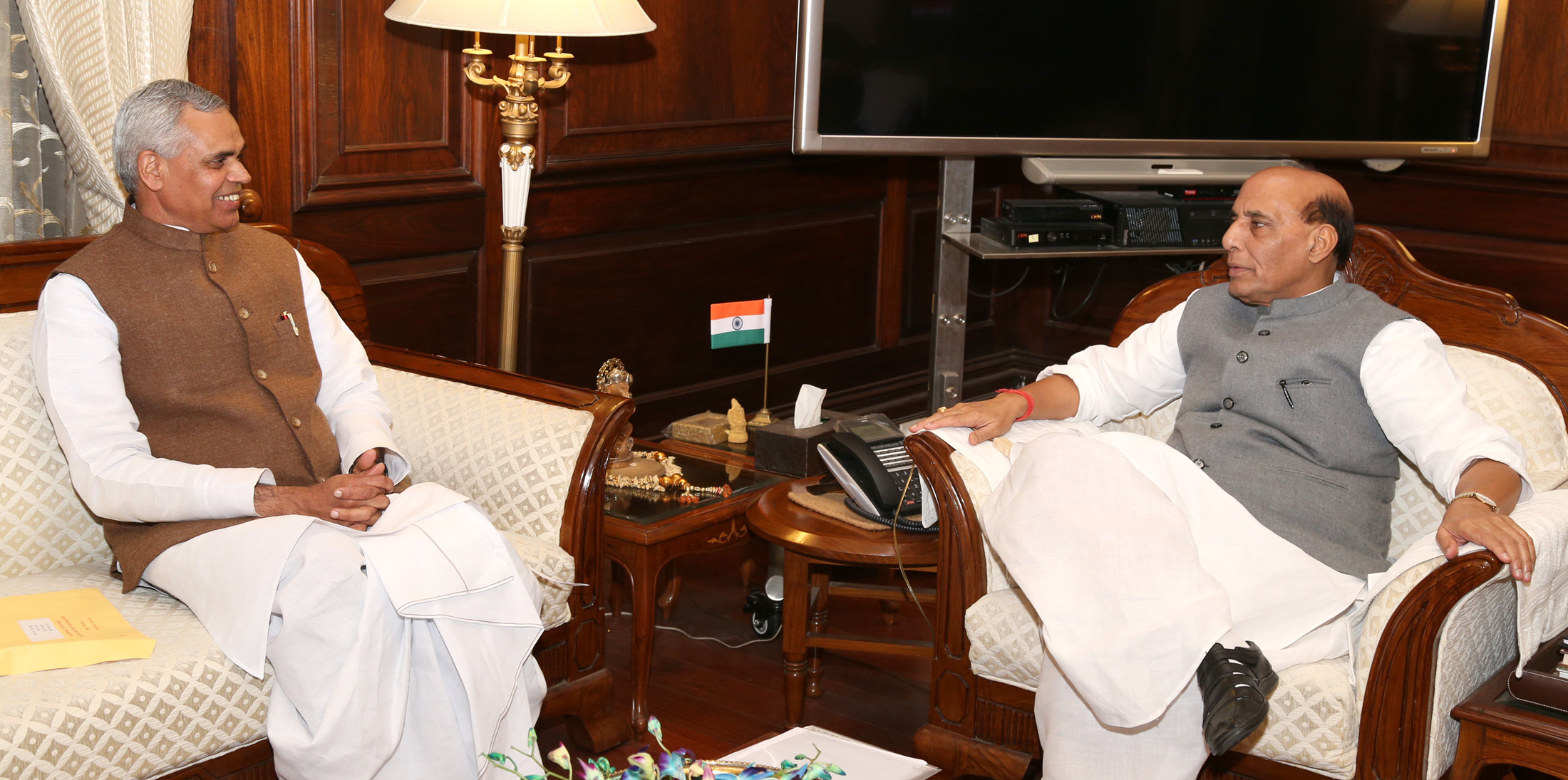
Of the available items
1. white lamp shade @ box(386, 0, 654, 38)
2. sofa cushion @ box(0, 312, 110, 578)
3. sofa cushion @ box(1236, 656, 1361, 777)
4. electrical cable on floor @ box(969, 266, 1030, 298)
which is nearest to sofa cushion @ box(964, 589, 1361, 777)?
sofa cushion @ box(1236, 656, 1361, 777)

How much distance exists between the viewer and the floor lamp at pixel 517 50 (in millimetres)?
2652

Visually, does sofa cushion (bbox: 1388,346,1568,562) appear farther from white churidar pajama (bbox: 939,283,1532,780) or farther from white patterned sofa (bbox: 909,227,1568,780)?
white churidar pajama (bbox: 939,283,1532,780)

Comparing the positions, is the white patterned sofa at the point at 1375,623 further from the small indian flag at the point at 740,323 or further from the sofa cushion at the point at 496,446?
the small indian flag at the point at 740,323

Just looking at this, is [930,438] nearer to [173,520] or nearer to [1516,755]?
[1516,755]

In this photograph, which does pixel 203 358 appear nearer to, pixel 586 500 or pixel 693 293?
pixel 586 500

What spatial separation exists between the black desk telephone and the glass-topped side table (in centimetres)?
26

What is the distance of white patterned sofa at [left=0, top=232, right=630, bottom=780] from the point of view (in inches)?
69.4

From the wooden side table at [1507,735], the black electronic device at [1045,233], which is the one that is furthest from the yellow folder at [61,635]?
the black electronic device at [1045,233]

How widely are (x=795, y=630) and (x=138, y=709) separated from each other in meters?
1.19

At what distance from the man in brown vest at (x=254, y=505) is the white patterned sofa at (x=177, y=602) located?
78 millimetres

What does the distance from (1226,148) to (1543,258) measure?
111cm

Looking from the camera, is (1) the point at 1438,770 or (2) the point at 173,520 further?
(2) the point at 173,520

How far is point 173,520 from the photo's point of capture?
204 cm

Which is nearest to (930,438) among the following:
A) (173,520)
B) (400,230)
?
(173,520)
